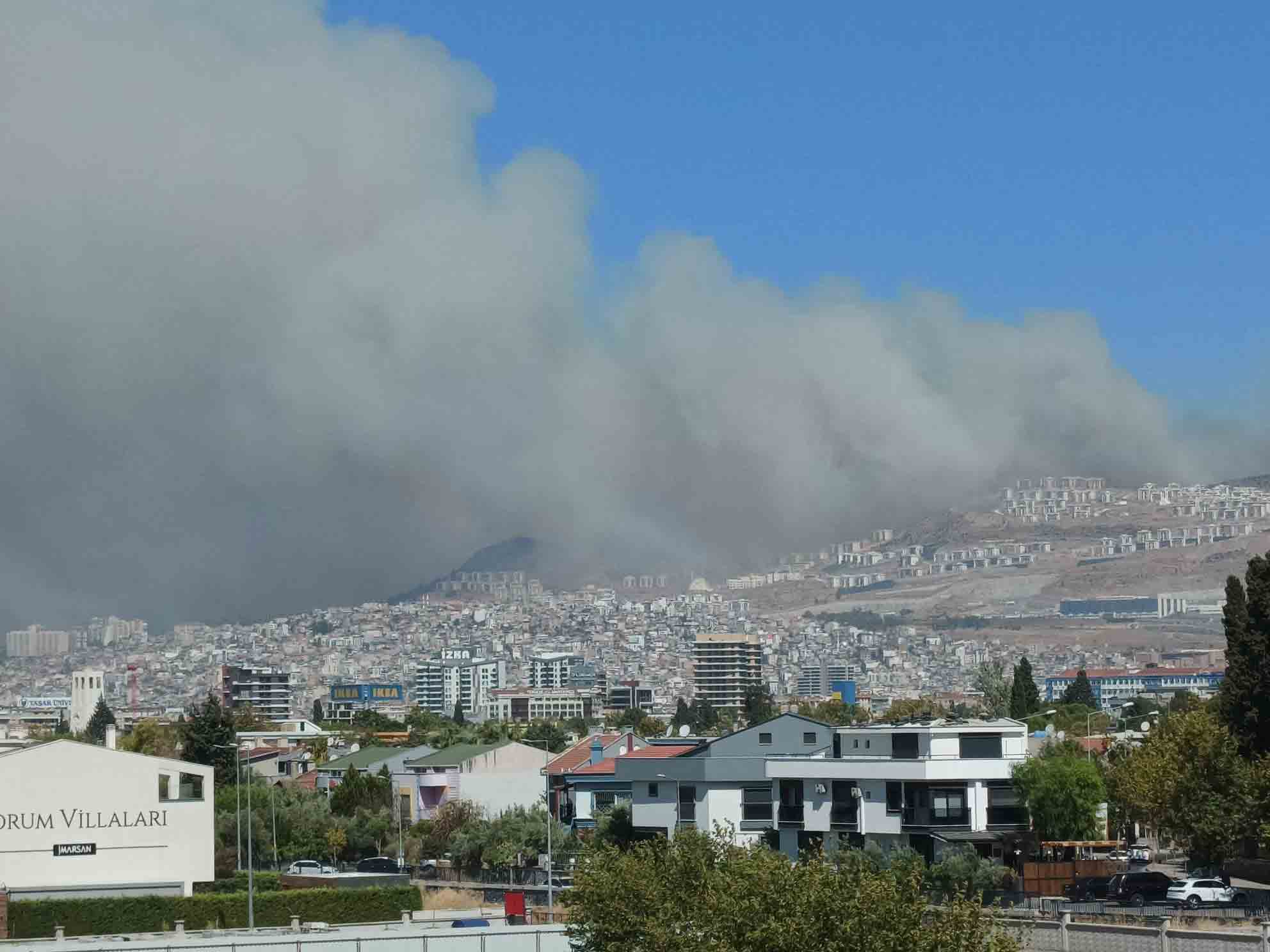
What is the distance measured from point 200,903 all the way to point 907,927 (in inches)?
1470

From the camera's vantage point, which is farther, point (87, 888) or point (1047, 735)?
point (1047, 735)

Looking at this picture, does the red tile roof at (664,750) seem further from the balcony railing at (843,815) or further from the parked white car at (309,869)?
the parked white car at (309,869)

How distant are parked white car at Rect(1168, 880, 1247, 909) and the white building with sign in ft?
99.8

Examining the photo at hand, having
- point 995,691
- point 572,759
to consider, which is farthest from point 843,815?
point 995,691

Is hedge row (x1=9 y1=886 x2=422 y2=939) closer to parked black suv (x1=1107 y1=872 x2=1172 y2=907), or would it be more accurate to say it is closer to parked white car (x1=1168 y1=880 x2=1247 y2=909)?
parked black suv (x1=1107 y1=872 x2=1172 y2=907)

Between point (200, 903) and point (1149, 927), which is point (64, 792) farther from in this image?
point (1149, 927)

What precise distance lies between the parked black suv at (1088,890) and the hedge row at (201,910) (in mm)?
20446

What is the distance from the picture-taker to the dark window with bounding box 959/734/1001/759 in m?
68.2

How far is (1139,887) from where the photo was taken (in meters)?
54.8

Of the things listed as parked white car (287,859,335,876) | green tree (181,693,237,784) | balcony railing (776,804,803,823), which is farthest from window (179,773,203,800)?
green tree (181,693,237,784)

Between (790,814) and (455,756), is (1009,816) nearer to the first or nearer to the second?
(790,814)

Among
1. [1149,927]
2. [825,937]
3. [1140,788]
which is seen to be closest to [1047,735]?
[1140,788]

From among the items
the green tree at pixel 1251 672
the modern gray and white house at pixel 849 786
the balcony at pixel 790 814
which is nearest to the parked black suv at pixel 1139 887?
the modern gray and white house at pixel 849 786

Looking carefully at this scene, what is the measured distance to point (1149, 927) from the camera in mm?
39844
